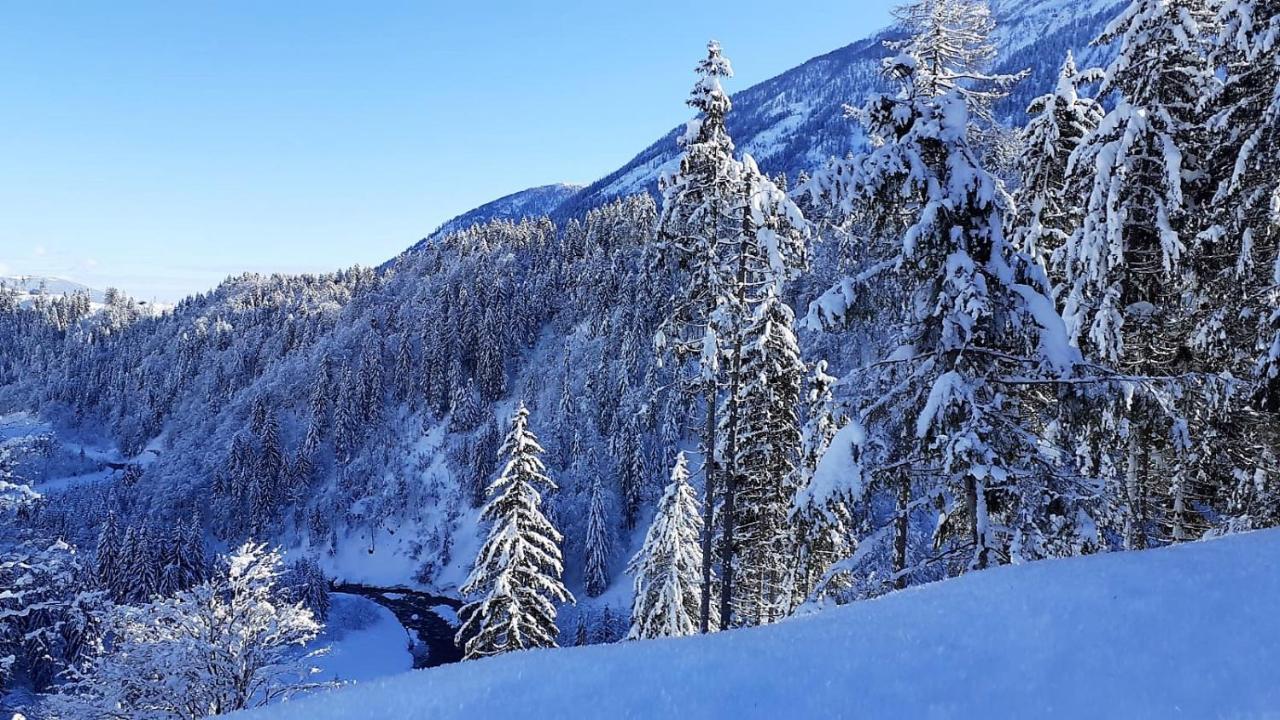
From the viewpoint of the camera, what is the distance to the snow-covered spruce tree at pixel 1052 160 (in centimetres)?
1307

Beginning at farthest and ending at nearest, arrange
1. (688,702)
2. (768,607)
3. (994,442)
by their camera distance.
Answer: (768,607) < (994,442) < (688,702)

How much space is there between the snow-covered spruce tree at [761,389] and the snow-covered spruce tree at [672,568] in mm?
3334

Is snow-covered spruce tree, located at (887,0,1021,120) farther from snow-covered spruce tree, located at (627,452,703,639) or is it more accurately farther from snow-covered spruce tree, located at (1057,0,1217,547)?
snow-covered spruce tree, located at (627,452,703,639)

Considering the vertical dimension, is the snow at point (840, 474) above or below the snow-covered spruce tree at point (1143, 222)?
below

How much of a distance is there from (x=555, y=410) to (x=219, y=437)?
68596 millimetres

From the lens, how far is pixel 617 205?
127 meters

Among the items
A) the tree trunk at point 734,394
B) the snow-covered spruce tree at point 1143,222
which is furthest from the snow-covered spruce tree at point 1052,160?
the tree trunk at point 734,394

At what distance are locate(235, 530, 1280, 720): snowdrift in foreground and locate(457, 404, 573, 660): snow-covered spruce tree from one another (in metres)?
16.6

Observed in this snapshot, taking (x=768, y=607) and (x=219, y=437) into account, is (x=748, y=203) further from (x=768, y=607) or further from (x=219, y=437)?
(x=219, y=437)

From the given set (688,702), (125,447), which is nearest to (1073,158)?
(688,702)

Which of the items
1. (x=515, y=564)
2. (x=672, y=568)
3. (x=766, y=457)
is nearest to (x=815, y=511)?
(x=766, y=457)

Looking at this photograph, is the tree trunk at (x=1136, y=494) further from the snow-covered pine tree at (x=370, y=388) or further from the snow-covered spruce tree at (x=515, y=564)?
the snow-covered pine tree at (x=370, y=388)

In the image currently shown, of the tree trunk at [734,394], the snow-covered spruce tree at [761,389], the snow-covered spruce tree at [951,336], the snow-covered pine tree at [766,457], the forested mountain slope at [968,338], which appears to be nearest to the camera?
the snow-covered spruce tree at [951,336]

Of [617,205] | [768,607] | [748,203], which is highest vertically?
[617,205]
